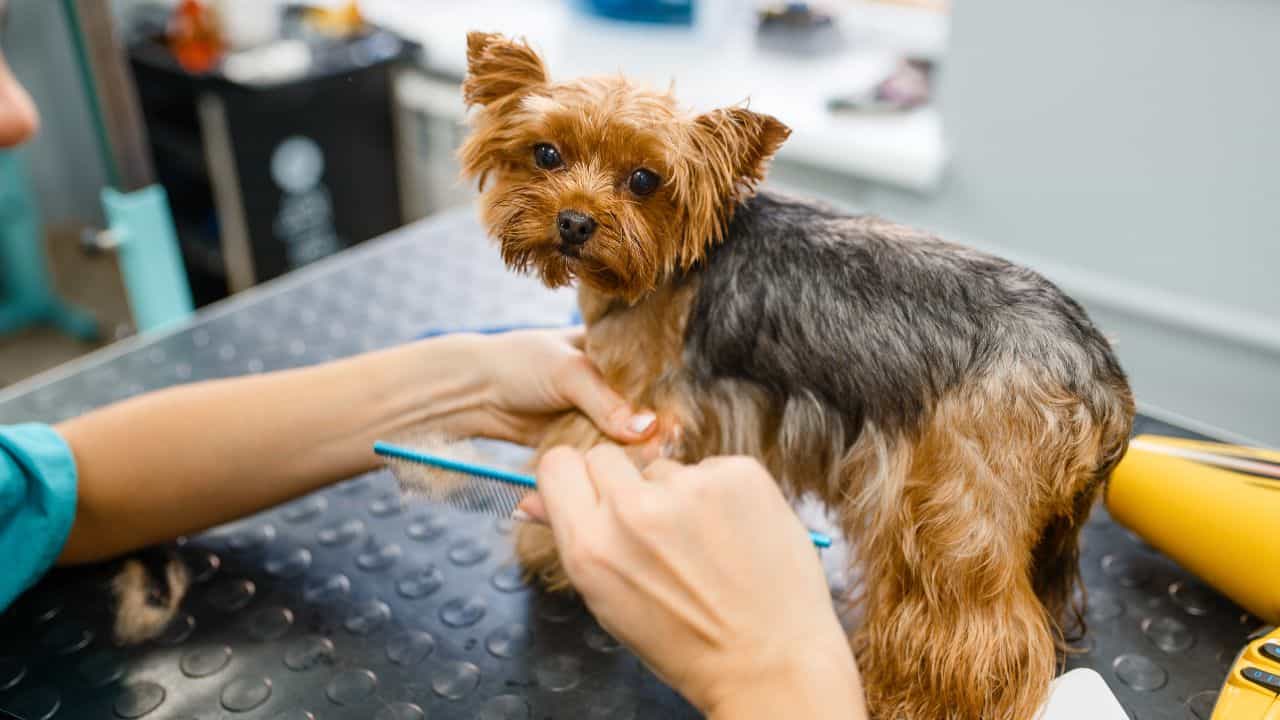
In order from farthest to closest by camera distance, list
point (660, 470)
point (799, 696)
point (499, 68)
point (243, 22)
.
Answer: point (243, 22) → point (499, 68) → point (660, 470) → point (799, 696)

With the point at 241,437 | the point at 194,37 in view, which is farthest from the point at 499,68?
the point at 194,37

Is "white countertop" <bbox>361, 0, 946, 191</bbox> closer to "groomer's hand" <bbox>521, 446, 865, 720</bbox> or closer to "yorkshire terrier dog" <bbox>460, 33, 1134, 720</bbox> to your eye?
"yorkshire terrier dog" <bbox>460, 33, 1134, 720</bbox>

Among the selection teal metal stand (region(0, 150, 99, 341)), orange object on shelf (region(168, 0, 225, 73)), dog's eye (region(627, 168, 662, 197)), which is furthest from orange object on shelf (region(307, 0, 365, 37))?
dog's eye (region(627, 168, 662, 197))

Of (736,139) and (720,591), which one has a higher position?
(736,139)

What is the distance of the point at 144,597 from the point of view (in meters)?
1.00

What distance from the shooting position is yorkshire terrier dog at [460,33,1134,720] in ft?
2.62

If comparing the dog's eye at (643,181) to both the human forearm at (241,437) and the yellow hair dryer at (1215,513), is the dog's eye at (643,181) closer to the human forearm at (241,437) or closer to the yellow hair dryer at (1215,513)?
the human forearm at (241,437)

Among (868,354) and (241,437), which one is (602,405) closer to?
(868,354)

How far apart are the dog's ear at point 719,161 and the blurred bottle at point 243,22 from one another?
91.0 inches

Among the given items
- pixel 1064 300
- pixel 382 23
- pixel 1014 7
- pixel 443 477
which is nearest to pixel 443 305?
pixel 443 477

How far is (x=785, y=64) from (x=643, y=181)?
1737 mm

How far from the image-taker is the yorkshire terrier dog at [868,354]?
80cm

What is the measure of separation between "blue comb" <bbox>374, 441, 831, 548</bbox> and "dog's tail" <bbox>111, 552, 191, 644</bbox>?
251 mm

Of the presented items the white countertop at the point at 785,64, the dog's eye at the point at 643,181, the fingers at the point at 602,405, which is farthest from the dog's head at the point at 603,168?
the white countertop at the point at 785,64
